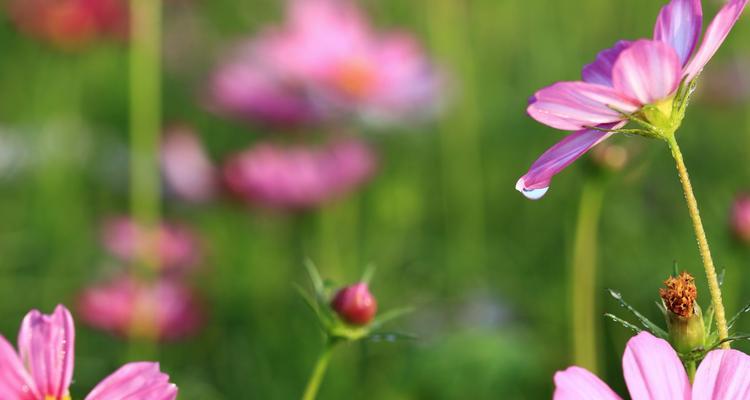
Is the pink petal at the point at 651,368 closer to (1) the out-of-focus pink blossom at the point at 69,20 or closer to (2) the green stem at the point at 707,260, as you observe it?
(2) the green stem at the point at 707,260

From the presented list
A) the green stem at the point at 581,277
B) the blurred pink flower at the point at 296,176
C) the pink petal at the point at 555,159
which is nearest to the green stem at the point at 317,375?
the pink petal at the point at 555,159

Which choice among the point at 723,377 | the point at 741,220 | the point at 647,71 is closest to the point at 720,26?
the point at 647,71

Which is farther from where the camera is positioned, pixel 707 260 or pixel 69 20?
pixel 69 20

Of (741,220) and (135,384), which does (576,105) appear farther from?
(741,220)

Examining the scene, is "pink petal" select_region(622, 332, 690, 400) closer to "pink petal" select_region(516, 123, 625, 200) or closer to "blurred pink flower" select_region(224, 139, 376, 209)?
"pink petal" select_region(516, 123, 625, 200)

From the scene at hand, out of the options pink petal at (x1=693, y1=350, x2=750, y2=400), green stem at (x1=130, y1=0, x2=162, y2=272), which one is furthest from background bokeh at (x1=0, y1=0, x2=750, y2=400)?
pink petal at (x1=693, y1=350, x2=750, y2=400)
